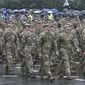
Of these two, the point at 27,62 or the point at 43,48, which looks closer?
the point at 43,48

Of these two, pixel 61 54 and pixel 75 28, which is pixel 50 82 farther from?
pixel 75 28

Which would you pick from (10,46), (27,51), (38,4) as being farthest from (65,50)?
(38,4)

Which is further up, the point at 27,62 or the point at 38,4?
the point at 38,4

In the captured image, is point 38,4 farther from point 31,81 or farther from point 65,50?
point 31,81

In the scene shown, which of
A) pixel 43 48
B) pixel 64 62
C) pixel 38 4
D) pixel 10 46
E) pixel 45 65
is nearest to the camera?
pixel 45 65

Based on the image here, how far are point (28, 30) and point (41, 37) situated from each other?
3.60ft

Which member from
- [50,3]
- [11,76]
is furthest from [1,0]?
[11,76]

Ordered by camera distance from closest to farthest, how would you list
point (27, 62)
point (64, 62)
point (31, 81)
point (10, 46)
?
point (31, 81), point (64, 62), point (27, 62), point (10, 46)

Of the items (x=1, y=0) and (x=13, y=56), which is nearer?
(x=13, y=56)

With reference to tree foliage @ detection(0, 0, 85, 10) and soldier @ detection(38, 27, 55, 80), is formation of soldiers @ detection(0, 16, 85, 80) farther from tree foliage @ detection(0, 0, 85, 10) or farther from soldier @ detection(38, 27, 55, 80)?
tree foliage @ detection(0, 0, 85, 10)

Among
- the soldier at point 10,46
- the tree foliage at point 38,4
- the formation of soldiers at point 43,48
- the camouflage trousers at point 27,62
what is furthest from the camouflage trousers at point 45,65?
the tree foliage at point 38,4

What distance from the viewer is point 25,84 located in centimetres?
1591

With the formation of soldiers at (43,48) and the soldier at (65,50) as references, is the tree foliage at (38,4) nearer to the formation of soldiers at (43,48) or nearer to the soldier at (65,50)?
the formation of soldiers at (43,48)

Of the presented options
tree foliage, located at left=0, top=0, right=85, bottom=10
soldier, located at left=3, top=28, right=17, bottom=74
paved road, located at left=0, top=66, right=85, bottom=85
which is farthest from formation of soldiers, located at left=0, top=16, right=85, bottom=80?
tree foliage, located at left=0, top=0, right=85, bottom=10
